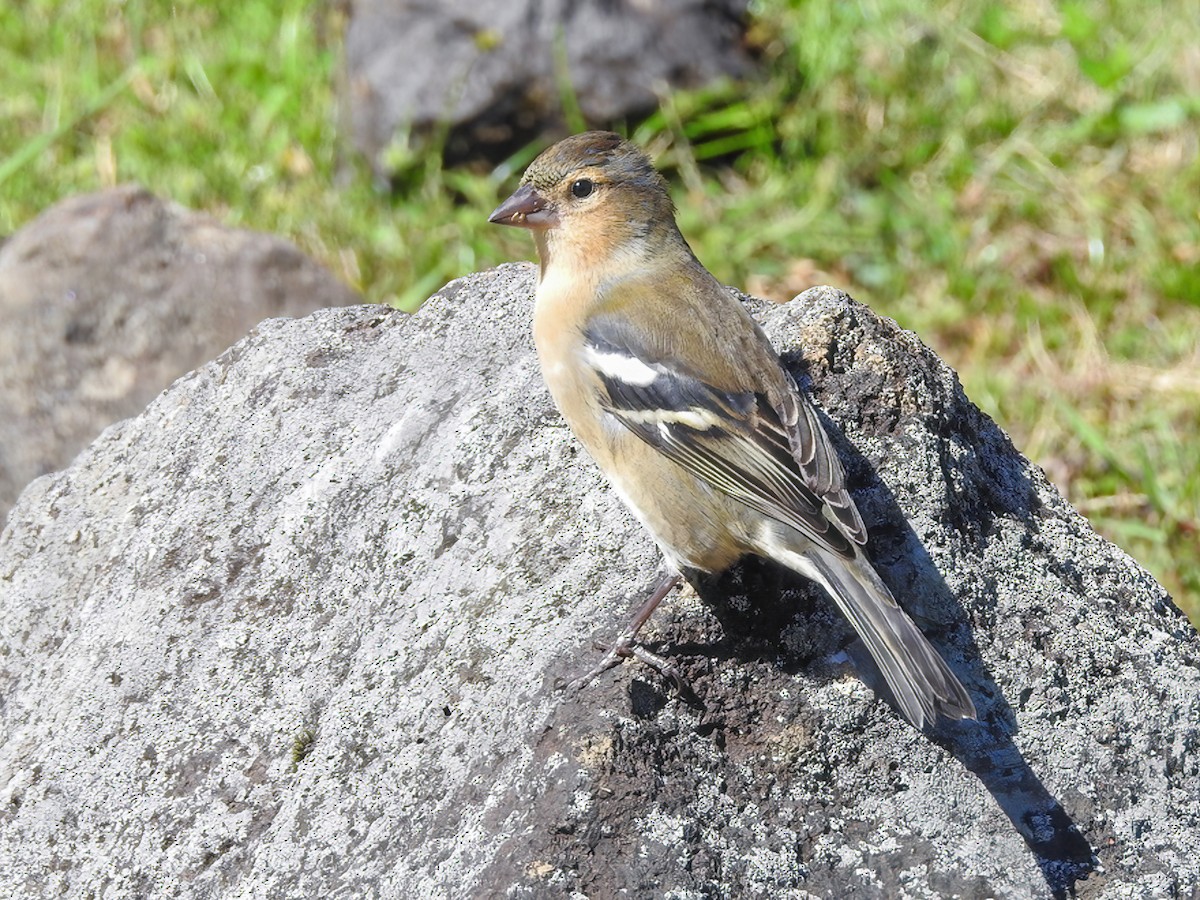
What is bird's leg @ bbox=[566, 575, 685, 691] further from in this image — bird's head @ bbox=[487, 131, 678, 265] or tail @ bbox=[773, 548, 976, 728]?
bird's head @ bbox=[487, 131, 678, 265]

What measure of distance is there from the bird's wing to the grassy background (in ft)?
8.54

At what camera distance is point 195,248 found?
5020 millimetres

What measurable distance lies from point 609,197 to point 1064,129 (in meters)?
3.79

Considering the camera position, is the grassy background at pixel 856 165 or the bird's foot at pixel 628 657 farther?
Answer: the grassy background at pixel 856 165

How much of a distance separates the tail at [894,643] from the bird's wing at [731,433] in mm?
84

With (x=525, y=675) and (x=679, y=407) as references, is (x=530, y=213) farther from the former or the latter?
(x=525, y=675)

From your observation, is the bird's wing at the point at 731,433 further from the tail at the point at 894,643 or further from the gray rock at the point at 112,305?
the gray rock at the point at 112,305

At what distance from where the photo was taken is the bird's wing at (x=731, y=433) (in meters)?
3.02

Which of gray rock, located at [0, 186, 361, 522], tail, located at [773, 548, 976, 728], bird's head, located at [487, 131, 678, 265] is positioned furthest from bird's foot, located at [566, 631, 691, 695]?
gray rock, located at [0, 186, 361, 522]

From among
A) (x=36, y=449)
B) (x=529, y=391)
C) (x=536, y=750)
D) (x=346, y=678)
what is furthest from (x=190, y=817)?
(x=36, y=449)

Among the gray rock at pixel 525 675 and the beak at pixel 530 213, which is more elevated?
the beak at pixel 530 213

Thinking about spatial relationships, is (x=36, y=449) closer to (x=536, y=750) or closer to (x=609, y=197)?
(x=609, y=197)

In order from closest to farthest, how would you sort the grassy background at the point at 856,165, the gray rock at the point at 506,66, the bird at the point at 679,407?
1. the bird at the point at 679,407
2. the grassy background at the point at 856,165
3. the gray rock at the point at 506,66

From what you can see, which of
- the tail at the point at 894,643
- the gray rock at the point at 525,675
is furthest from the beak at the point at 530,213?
the tail at the point at 894,643
